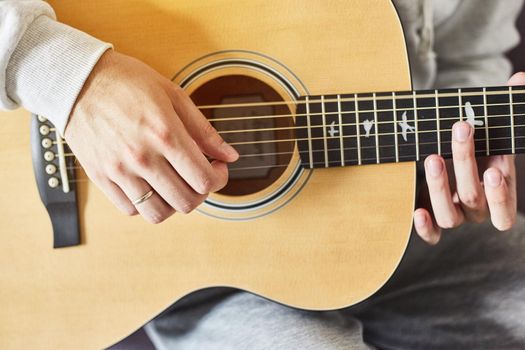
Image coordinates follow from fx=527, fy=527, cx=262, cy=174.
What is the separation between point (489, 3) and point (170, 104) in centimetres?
74

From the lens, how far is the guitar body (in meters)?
0.78

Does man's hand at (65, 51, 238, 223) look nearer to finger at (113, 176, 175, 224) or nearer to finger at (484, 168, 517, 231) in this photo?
finger at (113, 176, 175, 224)

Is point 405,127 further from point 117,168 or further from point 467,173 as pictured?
point 117,168

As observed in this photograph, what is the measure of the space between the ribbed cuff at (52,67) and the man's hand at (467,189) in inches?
19.6

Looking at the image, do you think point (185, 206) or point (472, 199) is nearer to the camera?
point (185, 206)

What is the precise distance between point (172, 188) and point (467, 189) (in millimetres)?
441

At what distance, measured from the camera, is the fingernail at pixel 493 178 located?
2.49 feet

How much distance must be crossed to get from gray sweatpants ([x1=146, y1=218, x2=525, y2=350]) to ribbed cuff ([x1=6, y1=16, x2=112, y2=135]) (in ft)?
1.23

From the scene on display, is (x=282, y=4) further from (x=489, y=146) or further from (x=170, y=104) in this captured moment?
(x=489, y=146)

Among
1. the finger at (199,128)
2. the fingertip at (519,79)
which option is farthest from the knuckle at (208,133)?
the fingertip at (519,79)

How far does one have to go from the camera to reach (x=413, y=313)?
0.94 meters

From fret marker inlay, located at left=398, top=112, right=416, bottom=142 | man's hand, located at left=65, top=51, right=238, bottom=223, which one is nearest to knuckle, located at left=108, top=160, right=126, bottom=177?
man's hand, located at left=65, top=51, right=238, bottom=223

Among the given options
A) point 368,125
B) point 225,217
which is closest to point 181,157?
point 225,217

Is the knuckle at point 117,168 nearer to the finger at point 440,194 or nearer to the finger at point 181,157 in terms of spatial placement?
the finger at point 181,157
